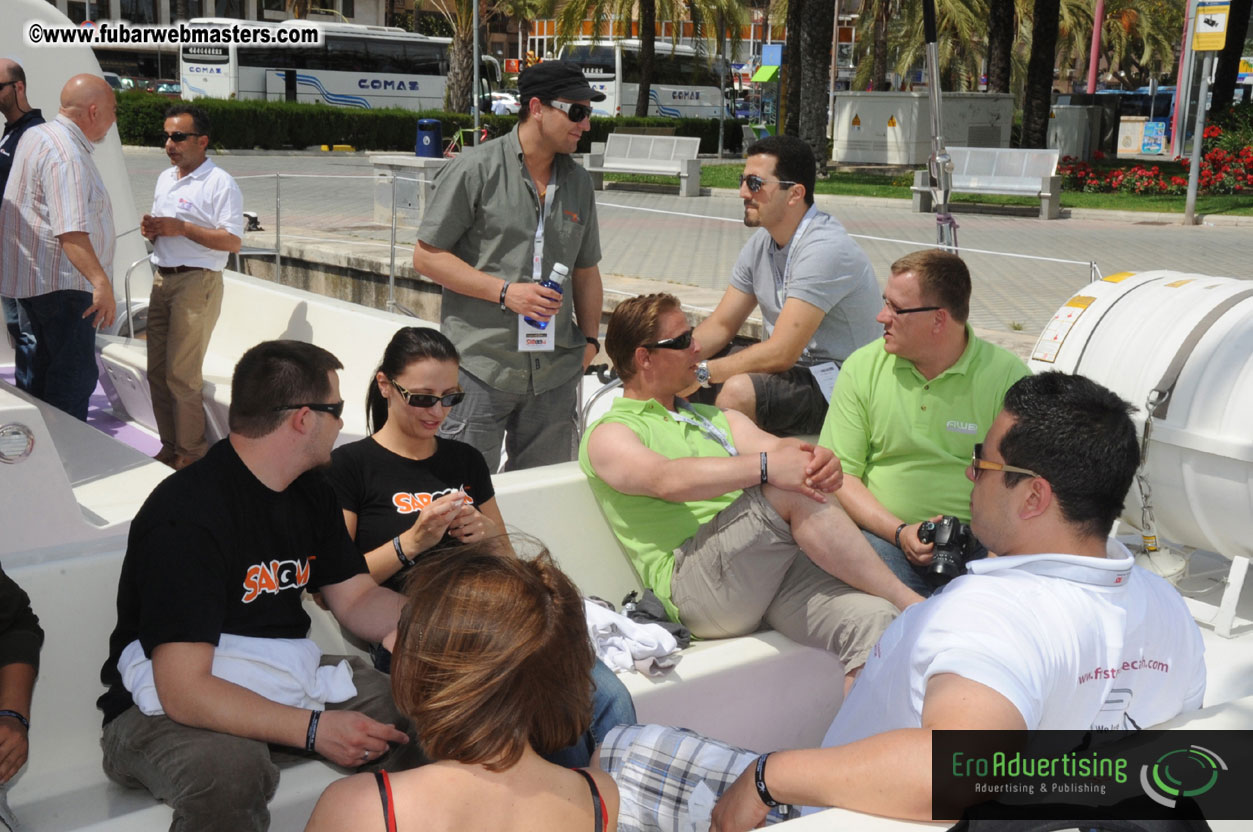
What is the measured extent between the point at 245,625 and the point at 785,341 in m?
2.36

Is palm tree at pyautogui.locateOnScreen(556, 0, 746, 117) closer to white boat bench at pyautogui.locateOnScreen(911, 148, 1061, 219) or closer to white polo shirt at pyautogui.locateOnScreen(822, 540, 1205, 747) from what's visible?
white boat bench at pyautogui.locateOnScreen(911, 148, 1061, 219)

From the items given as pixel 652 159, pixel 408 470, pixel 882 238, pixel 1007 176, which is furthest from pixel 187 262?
pixel 652 159

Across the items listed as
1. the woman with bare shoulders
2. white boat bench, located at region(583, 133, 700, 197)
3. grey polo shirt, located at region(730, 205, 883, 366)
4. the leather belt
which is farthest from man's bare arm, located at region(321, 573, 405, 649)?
white boat bench, located at region(583, 133, 700, 197)

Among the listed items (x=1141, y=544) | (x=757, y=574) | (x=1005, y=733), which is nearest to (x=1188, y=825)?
(x=1005, y=733)

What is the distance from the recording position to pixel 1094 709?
6.82 ft

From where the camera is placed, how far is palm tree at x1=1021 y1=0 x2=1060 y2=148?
21.2 metres

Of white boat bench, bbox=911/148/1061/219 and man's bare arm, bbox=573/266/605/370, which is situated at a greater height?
white boat bench, bbox=911/148/1061/219

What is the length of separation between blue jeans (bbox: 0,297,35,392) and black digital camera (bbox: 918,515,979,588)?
4.40m

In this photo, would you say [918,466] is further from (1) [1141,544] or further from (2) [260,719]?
(2) [260,719]

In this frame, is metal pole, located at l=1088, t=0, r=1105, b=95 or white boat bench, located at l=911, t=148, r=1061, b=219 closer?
white boat bench, located at l=911, t=148, r=1061, b=219

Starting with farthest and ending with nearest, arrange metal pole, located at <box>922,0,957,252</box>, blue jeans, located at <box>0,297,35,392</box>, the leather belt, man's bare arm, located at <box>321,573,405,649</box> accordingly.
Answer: the leather belt, blue jeans, located at <box>0,297,35,392</box>, metal pole, located at <box>922,0,957,252</box>, man's bare arm, located at <box>321,573,405,649</box>

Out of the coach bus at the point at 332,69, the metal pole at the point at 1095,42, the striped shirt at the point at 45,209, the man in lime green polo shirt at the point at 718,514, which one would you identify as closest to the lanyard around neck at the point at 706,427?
the man in lime green polo shirt at the point at 718,514

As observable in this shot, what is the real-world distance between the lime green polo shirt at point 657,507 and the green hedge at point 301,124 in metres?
25.4

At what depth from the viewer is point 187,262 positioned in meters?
6.16
